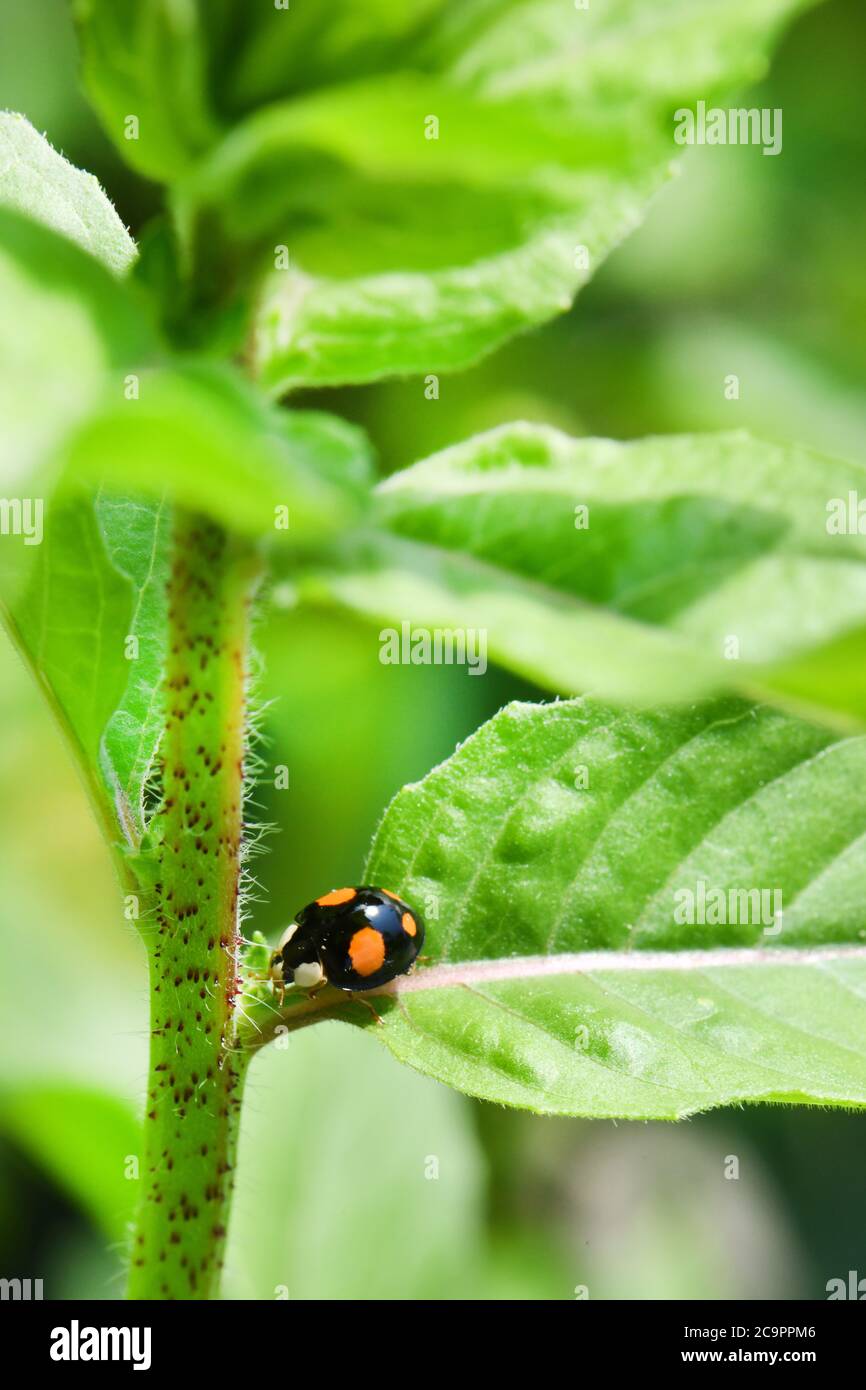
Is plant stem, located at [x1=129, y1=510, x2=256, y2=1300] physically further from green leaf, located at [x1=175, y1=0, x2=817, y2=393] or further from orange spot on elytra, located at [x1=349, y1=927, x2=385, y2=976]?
green leaf, located at [x1=175, y1=0, x2=817, y2=393]

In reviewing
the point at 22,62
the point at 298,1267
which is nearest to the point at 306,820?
the point at 298,1267

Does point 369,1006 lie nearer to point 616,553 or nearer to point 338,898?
point 338,898

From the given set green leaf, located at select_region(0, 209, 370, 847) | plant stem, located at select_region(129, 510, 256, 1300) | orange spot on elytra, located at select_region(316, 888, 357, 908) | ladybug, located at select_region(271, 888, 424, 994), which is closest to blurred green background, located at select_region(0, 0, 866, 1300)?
orange spot on elytra, located at select_region(316, 888, 357, 908)

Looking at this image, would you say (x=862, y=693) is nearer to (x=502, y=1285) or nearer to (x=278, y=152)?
(x=278, y=152)

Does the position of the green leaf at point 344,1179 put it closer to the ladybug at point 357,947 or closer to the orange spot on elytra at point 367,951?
the ladybug at point 357,947

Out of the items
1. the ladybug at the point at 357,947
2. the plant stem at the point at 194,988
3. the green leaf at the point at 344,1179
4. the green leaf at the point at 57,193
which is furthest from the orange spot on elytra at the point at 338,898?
the green leaf at the point at 344,1179

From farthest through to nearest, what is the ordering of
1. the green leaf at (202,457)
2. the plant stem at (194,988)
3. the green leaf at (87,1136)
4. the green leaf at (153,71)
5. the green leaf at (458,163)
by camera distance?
the green leaf at (87,1136) < the plant stem at (194,988) < the green leaf at (153,71) < the green leaf at (458,163) < the green leaf at (202,457)
